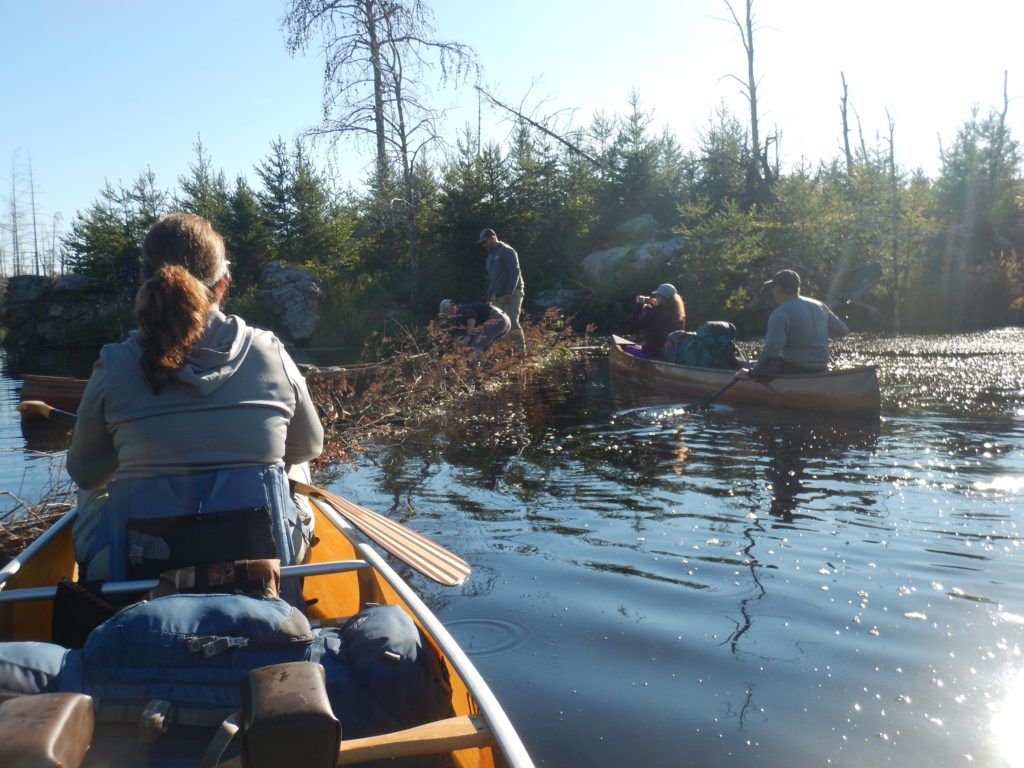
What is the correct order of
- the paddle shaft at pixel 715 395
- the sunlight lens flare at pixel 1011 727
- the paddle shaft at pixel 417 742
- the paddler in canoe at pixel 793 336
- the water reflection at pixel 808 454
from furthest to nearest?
the paddle shaft at pixel 715 395
the paddler in canoe at pixel 793 336
the water reflection at pixel 808 454
the sunlight lens flare at pixel 1011 727
the paddle shaft at pixel 417 742

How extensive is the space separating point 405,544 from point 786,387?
23.7 ft

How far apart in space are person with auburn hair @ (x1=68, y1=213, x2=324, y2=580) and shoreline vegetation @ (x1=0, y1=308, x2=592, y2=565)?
3597 millimetres

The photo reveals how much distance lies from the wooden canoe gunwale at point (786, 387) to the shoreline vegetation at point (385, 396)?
2329 mm

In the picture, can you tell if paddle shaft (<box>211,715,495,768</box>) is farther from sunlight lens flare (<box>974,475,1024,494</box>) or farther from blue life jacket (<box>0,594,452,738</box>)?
sunlight lens flare (<box>974,475,1024,494</box>)

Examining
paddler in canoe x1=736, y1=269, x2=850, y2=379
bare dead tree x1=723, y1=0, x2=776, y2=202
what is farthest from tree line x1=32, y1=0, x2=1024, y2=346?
paddler in canoe x1=736, y1=269, x2=850, y2=379

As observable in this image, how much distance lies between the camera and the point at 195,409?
8.58ft

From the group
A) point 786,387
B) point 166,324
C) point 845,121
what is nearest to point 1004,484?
point 786,387

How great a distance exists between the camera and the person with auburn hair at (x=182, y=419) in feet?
8.53

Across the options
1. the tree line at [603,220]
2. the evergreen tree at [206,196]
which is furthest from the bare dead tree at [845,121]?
the evergreen tree at [206,196]

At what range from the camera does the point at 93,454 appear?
2.83 m

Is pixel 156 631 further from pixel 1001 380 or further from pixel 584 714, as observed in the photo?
pixel 1001 380

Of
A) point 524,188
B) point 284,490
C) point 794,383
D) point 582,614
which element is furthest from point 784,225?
point 284,490

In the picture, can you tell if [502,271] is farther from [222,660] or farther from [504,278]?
[222,660]

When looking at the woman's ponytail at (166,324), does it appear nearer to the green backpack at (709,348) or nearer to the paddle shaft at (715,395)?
the paddle shaft at (715,395)
